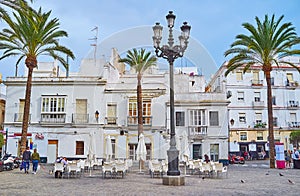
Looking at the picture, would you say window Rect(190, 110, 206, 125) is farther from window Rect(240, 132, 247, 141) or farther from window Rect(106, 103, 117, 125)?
window Rect(240, 132, 247, 141)

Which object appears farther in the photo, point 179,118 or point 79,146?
point 179,118

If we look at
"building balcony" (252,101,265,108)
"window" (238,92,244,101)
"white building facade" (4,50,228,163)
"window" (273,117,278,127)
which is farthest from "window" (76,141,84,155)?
"window" (273,117,278,127)

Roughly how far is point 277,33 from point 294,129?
28215mm

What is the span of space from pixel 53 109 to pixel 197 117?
1470 centimetres

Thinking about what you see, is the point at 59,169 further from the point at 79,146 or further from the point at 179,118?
the point at 179,118

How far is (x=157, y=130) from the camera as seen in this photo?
32.2 meters

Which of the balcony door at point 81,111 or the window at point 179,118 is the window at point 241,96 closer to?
the window at point 179,118

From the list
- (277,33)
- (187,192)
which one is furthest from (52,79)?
(187,192)

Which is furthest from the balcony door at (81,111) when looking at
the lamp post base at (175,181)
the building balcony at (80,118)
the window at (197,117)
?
the lamp post base at (175,181)

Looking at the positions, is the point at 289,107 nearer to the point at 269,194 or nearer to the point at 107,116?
the point at 107,116

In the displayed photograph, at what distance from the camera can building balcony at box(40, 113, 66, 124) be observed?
32.4 meters

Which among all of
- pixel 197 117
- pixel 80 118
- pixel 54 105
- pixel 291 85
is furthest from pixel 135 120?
pixel 291 85

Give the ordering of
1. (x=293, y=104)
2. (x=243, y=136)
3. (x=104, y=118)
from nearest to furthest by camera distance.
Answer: (x=104, y=118) → (x=243, y=136) → (x=293, y=104)

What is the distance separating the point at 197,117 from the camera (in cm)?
3234
